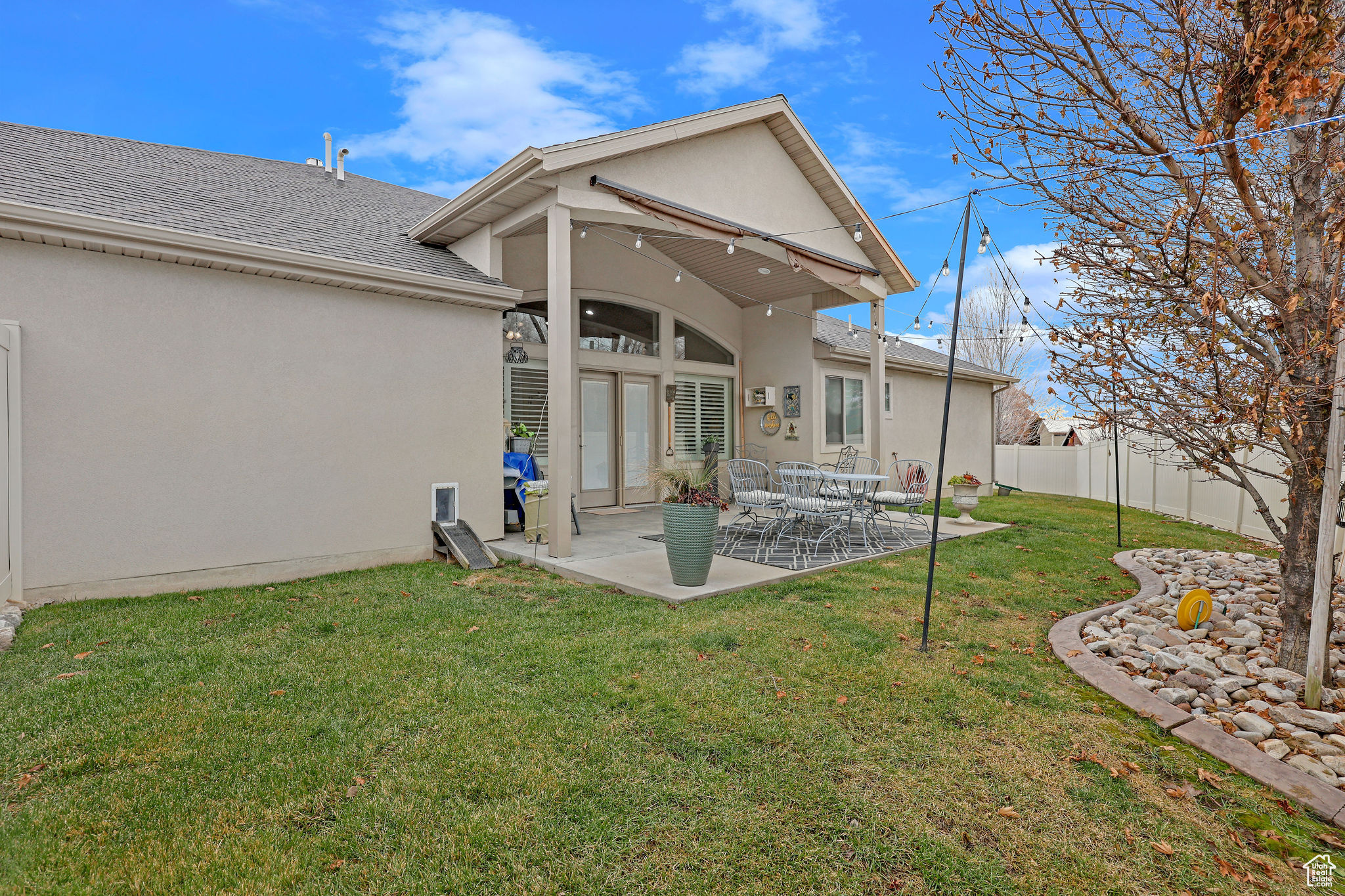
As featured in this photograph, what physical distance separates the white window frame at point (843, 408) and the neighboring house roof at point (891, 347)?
490 millimetres

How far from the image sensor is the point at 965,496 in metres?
8.41

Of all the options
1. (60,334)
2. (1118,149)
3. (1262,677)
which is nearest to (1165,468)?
(1262,677)

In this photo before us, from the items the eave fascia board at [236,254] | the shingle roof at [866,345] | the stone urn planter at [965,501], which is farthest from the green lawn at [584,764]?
the shingle roof at [866,345]

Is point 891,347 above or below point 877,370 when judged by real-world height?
above

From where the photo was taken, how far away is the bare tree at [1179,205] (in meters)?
2.74

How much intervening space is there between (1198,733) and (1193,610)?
175cm

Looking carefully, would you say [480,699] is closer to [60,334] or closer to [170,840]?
[170,840]

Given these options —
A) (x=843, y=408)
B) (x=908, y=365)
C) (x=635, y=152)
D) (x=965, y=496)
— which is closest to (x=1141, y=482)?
(x=908, y=365)

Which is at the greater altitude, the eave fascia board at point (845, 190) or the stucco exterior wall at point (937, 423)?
the eave fascia board at point (845, 190)

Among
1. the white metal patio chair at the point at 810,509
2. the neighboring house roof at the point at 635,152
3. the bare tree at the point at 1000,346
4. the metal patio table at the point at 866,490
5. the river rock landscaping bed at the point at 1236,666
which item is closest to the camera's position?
the river rock landscaping bed at the point at 1236,666

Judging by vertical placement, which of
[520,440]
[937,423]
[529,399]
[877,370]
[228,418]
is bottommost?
[520,440]

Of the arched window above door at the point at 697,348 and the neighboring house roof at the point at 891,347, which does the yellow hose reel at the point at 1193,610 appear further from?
the arched window above door at the point at 697,348

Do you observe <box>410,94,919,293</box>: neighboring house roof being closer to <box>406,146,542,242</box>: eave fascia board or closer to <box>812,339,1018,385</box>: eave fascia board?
<box>406,146,542,242</box>: eave fascia board
